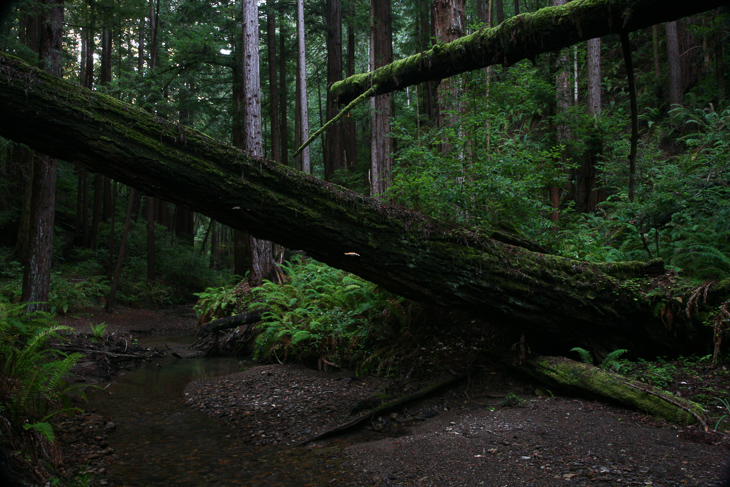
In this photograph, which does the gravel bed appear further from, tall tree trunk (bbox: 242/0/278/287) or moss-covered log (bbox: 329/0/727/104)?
tall tree trunk (bbox: 242/0/278/287)

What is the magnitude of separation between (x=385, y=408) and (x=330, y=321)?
2796 mm

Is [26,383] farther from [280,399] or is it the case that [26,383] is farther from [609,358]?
[609,358]

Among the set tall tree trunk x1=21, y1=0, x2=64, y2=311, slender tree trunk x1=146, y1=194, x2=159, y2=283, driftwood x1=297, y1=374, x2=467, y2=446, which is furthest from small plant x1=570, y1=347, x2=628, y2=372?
slender tree trunk x1=146, y1=194, x2=159, y2=283

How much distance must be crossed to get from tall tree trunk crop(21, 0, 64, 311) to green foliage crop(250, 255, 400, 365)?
185 inches

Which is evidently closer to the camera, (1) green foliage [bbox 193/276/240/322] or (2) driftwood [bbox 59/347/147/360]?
(2) driftwood [bbox 59/347/147/360]

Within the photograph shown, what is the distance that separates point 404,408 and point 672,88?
53.5 ft

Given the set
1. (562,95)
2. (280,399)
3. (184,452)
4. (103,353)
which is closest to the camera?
(184,452)

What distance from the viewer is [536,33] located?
374 centimetres

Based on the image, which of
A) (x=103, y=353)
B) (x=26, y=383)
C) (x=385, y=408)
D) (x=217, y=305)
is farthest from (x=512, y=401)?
(x=217, y=305)

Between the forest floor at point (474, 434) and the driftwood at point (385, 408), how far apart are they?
8 cm

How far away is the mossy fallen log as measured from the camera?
3.87 meters

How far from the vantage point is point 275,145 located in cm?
1842

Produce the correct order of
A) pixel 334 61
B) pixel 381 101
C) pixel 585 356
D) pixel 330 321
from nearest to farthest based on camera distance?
1. pixel 585 356
2. pixel 330 321
3. pixel 381 101
4. pixel 334 61

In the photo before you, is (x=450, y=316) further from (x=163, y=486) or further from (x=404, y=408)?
(x=163, y=486)
